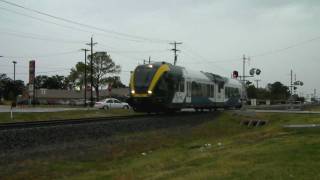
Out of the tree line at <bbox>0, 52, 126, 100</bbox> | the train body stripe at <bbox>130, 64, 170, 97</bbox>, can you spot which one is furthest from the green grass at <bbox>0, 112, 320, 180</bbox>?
the tree line at <bbox>0, 52, 126, 100</bbox>

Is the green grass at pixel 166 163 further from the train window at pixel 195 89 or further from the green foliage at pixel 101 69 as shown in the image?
the green foliage at pixel 101 69

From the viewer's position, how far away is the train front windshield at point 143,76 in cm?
3372

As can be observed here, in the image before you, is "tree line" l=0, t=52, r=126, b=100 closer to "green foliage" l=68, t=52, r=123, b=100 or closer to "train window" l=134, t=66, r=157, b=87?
"green foliage" l=68, t=52, r=123, b=100

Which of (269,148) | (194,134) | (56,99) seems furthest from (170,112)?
(56,99)

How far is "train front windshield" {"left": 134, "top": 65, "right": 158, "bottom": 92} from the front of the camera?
33.7 m

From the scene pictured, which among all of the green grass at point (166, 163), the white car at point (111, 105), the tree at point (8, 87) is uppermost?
the tree at point (8, 87)

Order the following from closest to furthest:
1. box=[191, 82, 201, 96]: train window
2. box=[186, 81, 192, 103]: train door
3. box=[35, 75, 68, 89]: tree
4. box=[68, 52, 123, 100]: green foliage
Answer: box=[186, 81, 192, 103]: train door, box=[191, 82, 201, 96]: train window, box=[68, 52, 123, 100]: green foliage, box=[35, 75, 68, 89]: tree

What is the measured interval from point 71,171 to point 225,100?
36533 millimetres

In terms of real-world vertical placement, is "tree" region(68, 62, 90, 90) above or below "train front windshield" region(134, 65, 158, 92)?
above

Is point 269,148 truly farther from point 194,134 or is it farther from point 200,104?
point 200,104

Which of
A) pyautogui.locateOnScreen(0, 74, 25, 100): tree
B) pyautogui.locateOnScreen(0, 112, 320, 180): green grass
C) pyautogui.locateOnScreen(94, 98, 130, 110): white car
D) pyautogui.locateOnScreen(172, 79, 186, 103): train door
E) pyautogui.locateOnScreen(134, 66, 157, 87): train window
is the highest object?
pyautogui.locateOnScreen(0, 74, 25, 100): tree

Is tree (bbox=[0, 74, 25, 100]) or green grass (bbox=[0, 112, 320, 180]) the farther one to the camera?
tree (bbox=[0, 74, 25, 100])

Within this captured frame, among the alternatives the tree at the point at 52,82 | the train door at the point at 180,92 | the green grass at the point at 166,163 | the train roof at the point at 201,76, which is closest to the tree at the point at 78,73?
the tree at the point at 52,82

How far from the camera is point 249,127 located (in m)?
35.7
